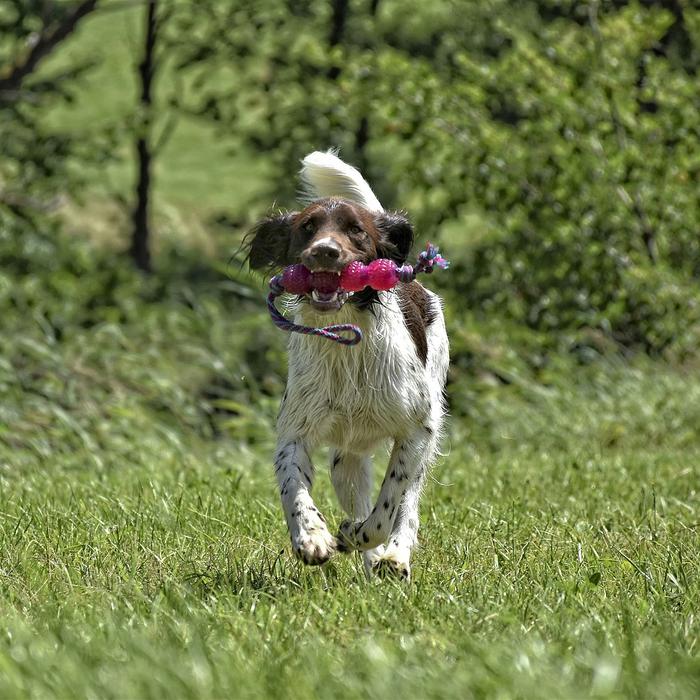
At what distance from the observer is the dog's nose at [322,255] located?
177 inches

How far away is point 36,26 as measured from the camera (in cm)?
1145

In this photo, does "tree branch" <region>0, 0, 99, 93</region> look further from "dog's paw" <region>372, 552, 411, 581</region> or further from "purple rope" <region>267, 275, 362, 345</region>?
"dog's paw" <region>372, 552, 411, 581</region>

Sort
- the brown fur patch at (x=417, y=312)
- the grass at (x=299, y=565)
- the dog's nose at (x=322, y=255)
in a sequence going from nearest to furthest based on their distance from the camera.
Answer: the grass at (x=299, y=565) < the dog's nose at (x=322, y=255) < the brown fur patch at (x=417, y=312)

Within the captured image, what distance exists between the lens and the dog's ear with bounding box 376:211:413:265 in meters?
5.06

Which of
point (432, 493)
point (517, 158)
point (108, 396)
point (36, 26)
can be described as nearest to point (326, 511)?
point (432, 493)

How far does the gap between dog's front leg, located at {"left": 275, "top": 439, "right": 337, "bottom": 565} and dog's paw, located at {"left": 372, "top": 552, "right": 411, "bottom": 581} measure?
0.19 metres

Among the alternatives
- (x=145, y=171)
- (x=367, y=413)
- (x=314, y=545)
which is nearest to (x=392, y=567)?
(x=314, y=545)

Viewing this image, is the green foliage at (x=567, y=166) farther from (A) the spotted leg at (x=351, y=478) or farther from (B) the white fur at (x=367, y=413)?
(B) the white fur at (x=367, y=413)

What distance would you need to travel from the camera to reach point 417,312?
539cm

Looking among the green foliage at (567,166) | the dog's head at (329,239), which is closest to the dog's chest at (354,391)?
the dog's head at (329,239)

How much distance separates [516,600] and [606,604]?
26 centimetres

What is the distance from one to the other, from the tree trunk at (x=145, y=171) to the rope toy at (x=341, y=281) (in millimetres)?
10220

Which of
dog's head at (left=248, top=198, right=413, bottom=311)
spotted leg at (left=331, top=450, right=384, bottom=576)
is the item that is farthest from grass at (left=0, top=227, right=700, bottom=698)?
dog's head at (left=248, top=198, right=413, bottom=311)

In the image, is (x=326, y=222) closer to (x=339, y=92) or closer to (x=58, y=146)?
(x=339, y=92)
